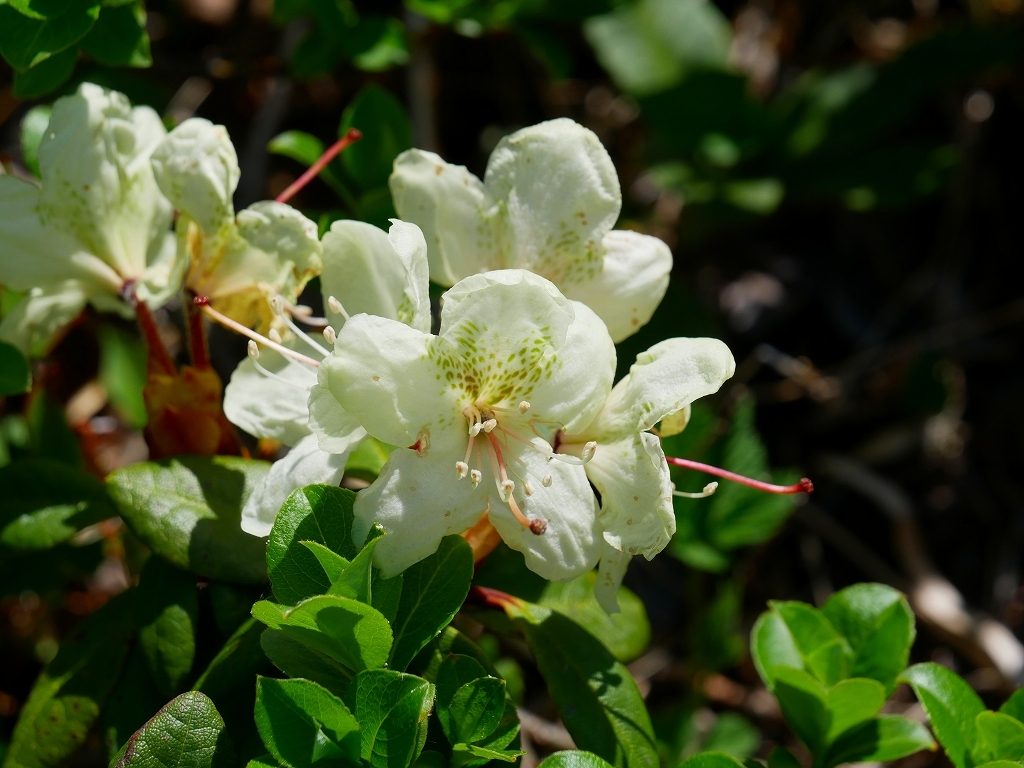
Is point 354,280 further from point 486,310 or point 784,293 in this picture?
point 784,293

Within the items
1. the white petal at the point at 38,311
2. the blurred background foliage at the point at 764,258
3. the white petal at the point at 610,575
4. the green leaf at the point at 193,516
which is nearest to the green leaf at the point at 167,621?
the green leaf at the point at 193,516

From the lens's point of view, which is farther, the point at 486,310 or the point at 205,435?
the point at 205,435

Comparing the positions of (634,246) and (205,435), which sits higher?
(634,246)

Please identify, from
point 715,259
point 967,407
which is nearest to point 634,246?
point 715,259

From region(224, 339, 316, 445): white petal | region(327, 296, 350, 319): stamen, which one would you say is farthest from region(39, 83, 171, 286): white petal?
region(327, 296, 350, 319): stamen

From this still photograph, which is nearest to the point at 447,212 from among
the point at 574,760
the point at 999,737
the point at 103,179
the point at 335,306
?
the point at 335,306

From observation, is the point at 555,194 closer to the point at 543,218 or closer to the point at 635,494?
the point at 543,218

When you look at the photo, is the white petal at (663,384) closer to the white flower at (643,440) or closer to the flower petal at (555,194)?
the white flower at (643,440)
